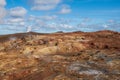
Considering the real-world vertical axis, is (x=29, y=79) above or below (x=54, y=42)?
below

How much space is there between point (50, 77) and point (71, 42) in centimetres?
1978

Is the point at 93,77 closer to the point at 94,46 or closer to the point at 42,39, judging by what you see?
the point at 94,46

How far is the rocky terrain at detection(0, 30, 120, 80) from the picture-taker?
101ft

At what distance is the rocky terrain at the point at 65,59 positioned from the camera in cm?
3086

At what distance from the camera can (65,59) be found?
127 feet

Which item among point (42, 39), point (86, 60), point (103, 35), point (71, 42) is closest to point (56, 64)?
point (86, 60)

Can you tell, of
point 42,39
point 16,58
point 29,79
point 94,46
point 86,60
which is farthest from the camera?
point 42,39

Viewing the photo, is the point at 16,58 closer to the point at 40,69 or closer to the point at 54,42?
the point at 40,69

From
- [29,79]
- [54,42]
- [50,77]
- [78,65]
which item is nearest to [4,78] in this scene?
[29,79]

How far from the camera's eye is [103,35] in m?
55.4

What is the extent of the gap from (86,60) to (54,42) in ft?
45.9

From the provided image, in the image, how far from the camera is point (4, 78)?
32.6 m

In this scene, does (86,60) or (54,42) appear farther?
(54,42)

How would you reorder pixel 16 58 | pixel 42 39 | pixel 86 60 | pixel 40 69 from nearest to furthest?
pixel 40 69 < pixel 86 60 < pixel 16 58 < pixel 42 39
